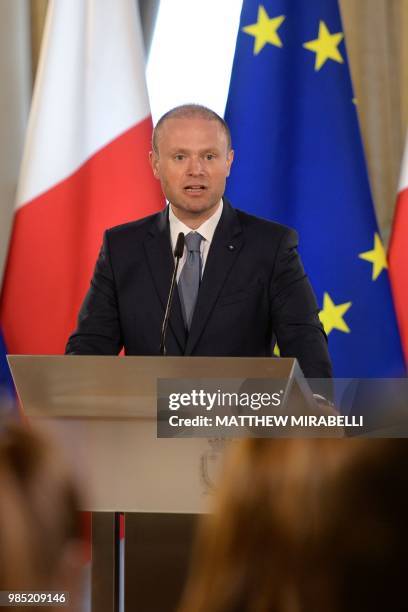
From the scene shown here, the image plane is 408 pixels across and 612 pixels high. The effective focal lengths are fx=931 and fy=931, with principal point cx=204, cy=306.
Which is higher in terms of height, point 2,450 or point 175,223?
point 175,223

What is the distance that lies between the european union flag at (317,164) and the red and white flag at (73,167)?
396 mm

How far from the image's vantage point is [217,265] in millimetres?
2697

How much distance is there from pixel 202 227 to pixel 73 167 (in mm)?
1099

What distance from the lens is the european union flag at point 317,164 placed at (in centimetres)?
353

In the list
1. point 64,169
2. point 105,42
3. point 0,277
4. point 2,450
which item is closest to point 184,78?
point 105,42

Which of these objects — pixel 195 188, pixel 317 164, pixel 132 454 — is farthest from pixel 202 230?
pixel 132 454

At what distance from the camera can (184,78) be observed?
12.7 feet

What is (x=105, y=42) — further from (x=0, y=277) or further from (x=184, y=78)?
(x=0, y=277)

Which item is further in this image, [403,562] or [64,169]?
[64,169]

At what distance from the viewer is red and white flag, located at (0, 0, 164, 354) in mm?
3627

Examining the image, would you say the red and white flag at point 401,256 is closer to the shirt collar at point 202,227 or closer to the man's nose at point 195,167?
the shirt collar at point 202,227

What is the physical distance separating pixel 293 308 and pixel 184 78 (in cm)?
159

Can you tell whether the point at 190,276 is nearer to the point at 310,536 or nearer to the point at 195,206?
the point at 195,206

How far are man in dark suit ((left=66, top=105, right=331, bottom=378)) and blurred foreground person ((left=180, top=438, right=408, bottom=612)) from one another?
124cm
